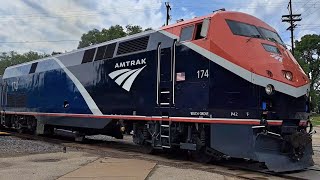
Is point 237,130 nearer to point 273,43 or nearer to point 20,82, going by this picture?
point 273,43

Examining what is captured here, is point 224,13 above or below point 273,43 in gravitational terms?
above

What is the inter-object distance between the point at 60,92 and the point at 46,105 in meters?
1.54

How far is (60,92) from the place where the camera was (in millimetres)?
16672

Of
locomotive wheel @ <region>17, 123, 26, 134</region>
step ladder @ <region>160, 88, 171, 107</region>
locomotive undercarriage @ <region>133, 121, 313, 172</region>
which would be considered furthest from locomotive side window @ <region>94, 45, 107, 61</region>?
locomotive wheel @ <region>17, 123, 26, 134</region>

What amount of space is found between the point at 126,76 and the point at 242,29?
4199 mm

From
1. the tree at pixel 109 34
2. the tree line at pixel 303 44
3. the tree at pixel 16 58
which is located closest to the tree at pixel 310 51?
the tree line at pixel 303 44

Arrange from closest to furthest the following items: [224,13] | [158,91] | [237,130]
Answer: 1. [237,130]
2. [224,13]
3. [158,91]

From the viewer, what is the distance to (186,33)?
35.1 ft

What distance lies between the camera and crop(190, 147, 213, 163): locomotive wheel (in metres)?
10.5

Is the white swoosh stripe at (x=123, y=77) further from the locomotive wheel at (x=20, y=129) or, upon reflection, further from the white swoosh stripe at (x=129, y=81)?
the locomotive wheel at (x=20, y=129)

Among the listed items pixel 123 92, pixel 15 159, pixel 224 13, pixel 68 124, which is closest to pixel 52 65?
pixel 68 124

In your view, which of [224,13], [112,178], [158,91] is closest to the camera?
[112,178]

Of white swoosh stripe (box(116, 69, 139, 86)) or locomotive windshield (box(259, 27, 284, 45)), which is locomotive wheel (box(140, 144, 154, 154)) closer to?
white swoosh stripe (box(116, 69, 139, 86))

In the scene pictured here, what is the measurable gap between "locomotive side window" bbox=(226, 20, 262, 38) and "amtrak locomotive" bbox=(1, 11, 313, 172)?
0.03m
